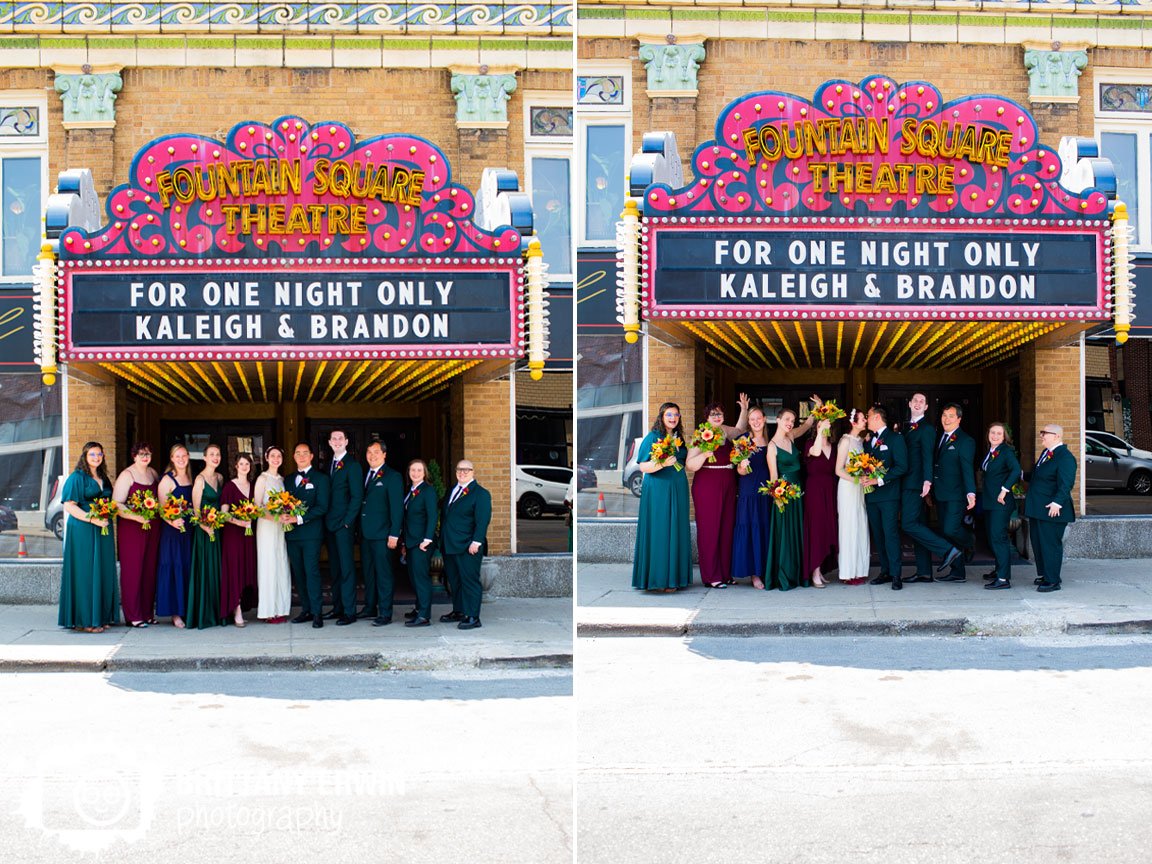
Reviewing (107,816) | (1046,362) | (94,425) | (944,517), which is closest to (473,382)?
(94,425)

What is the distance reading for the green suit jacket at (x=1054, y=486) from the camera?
12.2m

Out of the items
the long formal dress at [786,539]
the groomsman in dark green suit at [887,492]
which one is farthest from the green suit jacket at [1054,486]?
the long formal dress at [786,539]

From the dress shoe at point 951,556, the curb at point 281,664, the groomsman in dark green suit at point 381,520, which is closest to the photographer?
the curb at point 281,664

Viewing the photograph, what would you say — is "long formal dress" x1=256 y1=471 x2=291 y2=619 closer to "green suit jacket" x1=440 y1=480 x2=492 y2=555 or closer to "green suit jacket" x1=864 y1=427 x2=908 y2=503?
"green suit jacket" x1=440 y1=480 x2=492 y2=555

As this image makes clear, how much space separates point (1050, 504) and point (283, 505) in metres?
7.09

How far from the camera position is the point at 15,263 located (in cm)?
1522

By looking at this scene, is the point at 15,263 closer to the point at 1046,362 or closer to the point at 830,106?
the point at 830,106

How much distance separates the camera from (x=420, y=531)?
39.0 ft

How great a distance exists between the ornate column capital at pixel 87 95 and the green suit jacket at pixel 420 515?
6533 millimetres

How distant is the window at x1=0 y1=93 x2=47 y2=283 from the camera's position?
50.0 ft

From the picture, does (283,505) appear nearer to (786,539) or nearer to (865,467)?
(786,539)

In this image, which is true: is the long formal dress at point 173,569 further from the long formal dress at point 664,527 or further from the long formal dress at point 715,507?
the long formal dress at point 715,507

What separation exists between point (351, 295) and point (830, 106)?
15.2 feet

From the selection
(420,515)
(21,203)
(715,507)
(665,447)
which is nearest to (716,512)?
(715,507)
